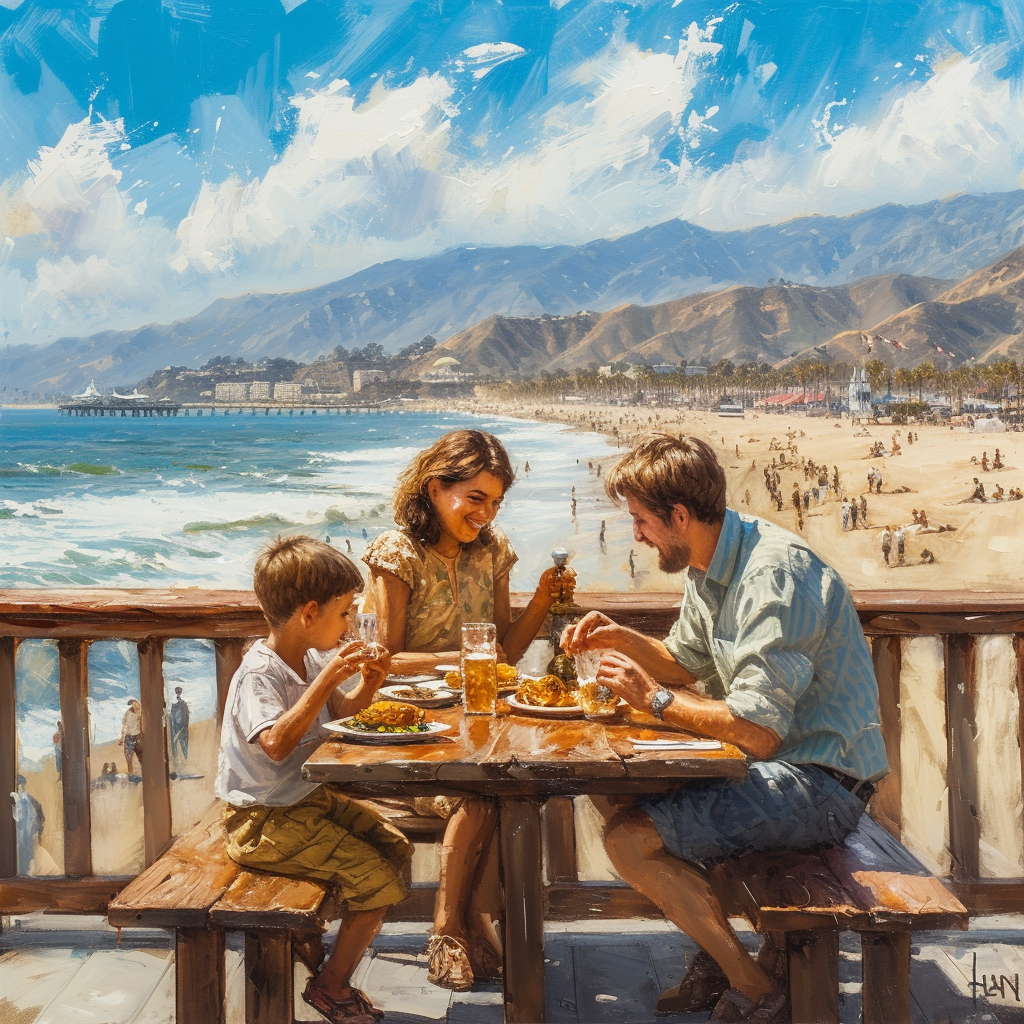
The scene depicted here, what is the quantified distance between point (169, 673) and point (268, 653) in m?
6.48

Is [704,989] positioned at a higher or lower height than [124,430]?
lower

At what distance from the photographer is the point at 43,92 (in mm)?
5457

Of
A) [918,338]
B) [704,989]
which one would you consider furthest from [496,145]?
[704,989]

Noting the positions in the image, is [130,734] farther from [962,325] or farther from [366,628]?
[366,628]

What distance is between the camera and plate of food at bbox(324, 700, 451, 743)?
59.3 inches

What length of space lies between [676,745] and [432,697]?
505 mm

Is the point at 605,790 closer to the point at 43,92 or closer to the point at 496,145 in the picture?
the point at 496,145

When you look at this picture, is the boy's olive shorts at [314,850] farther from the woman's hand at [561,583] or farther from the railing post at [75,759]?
the railing post at [75,759]

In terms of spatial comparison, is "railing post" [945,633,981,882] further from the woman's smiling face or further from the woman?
the woman's smiling face

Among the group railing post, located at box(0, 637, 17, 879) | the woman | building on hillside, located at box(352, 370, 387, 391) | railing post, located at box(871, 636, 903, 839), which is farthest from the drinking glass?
building on hillside, located at box(352, 370, 387, 391)

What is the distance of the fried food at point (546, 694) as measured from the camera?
1.71m

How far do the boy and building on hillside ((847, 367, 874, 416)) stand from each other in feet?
13.2

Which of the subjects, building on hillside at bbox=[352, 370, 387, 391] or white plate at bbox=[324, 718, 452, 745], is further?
building on hillside at bbox=[352, 370, 387, 391]

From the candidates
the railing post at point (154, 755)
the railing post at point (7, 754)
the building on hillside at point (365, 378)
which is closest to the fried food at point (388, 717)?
the railing post at point (154, 755)
